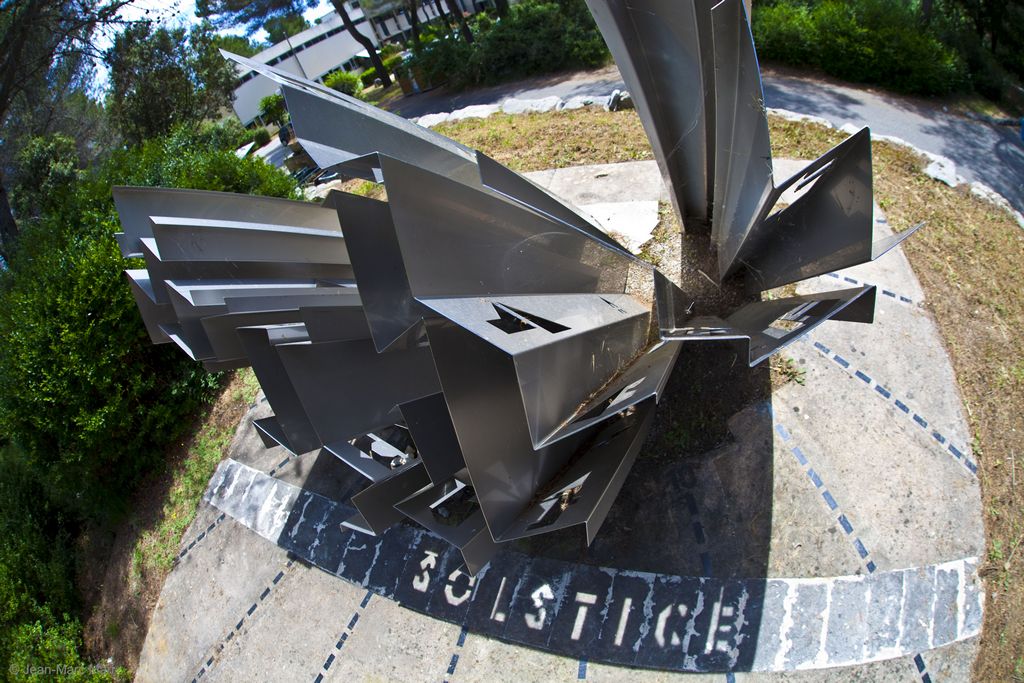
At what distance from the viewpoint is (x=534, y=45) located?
50.4ft

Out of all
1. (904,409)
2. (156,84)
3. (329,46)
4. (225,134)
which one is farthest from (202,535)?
(329,46)

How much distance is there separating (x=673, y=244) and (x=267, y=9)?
2344cm

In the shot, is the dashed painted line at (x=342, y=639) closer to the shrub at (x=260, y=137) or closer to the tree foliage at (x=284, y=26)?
the tree foliage at (x=284, y=26)

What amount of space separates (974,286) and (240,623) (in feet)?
25.3

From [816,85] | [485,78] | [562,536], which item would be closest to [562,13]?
[485,78]

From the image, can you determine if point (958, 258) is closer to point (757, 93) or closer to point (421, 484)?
point (757, 93)

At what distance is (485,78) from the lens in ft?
54.0

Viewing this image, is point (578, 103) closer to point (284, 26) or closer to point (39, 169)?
point (39, 169)

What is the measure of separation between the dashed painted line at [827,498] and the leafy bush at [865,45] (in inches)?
361

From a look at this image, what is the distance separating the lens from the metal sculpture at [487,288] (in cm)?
357

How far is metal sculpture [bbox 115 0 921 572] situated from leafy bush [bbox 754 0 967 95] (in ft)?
27.4

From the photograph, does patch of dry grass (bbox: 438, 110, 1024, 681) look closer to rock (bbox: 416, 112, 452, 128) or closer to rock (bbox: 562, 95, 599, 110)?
rock (bbox: 562, 95, 599, 110)

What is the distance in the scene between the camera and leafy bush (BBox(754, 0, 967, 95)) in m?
11.4

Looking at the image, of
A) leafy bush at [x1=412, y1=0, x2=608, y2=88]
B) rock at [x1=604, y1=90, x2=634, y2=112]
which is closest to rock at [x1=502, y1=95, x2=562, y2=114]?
rock at [x1=604, y1=90, x2=634, y2=112]
